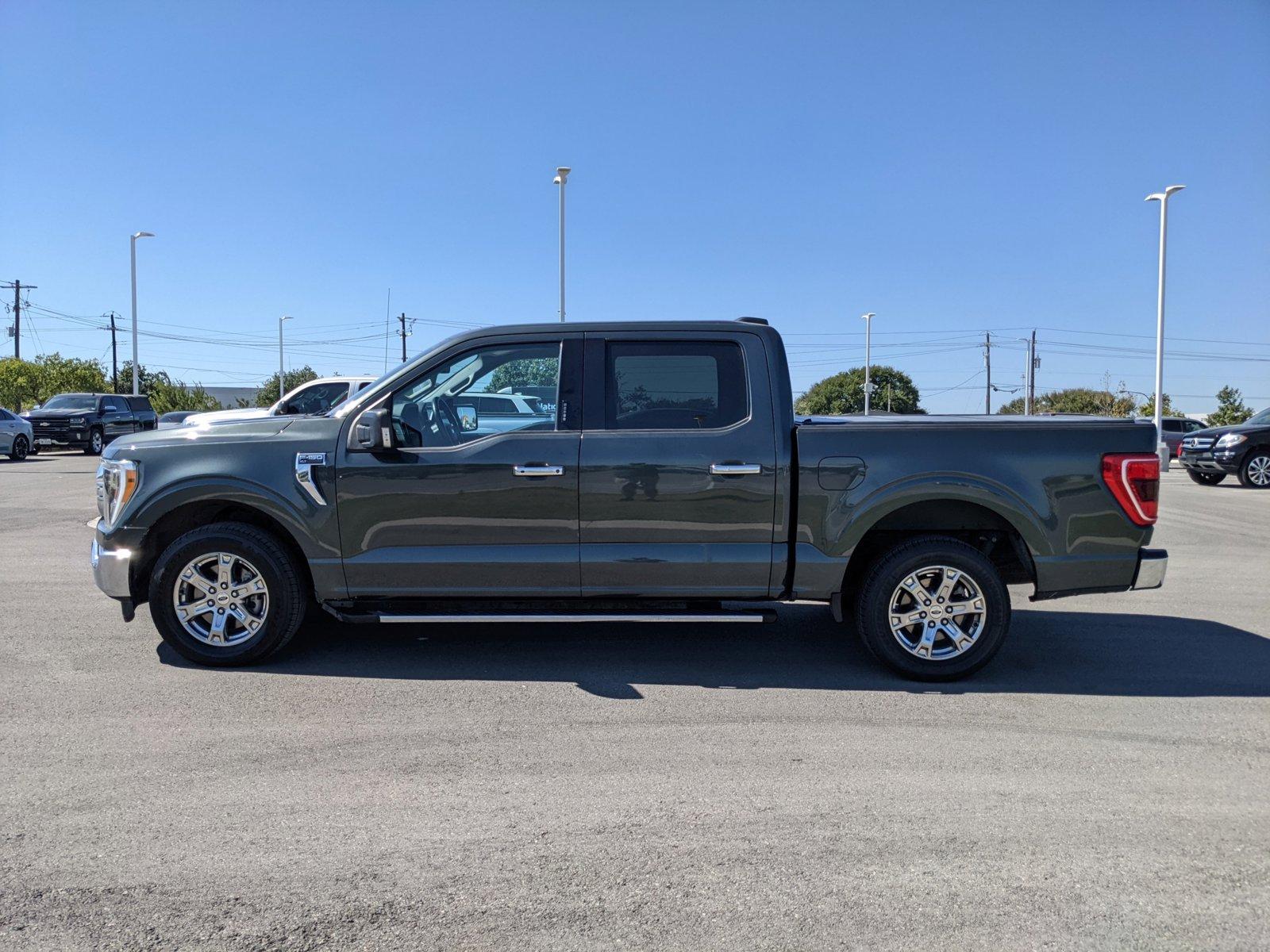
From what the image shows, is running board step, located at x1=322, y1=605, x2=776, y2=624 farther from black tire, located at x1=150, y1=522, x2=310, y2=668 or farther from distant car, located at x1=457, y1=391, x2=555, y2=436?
distant car, located at x1=457, y1=391, x2=555, y2=436

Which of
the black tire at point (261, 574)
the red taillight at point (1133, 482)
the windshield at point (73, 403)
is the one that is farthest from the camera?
the windshield at point (73, 403)

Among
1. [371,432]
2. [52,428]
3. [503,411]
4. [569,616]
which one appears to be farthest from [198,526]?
[52,428]

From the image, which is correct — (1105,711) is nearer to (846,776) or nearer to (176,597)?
(846,776)

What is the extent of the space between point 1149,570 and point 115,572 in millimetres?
5698

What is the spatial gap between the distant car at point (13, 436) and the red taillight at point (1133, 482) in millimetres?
29003

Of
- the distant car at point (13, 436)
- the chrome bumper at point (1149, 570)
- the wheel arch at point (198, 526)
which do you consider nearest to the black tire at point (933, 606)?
the chrome bumper at point (1149, 570)

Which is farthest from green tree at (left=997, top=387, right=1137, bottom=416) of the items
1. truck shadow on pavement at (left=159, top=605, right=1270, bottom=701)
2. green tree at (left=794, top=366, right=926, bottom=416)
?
truck shadow on pavement at (left=159, top=605, right=1270, bottom=701)

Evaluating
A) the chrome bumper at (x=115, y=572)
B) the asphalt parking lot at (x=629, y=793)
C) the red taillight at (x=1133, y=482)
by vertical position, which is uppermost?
the red taillight at (x=1133, y=482)

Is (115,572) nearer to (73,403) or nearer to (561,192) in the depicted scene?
(561,192)

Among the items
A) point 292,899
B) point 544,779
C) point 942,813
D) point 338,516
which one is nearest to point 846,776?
point 942,813

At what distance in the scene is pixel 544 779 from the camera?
396 centimetres

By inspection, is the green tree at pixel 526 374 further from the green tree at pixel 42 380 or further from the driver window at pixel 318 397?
the green tree at pixel 42 380

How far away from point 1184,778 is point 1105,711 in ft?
2.91

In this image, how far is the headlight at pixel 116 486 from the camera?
553cm
